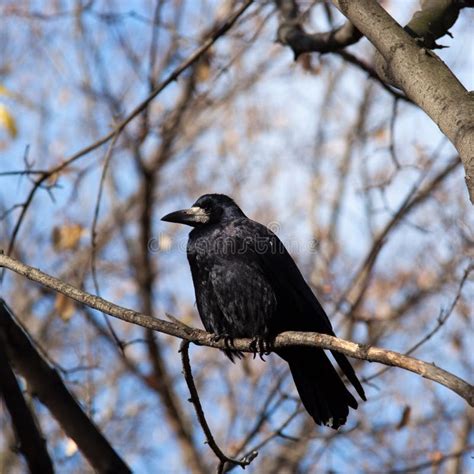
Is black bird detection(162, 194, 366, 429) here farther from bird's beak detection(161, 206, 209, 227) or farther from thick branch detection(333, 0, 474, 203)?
thick branch detection(333, 0, 474, 203)

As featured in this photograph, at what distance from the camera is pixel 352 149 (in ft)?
40.0

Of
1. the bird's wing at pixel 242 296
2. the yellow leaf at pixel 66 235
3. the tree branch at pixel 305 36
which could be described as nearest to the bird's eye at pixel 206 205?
the bird's wing at pixel 242 296

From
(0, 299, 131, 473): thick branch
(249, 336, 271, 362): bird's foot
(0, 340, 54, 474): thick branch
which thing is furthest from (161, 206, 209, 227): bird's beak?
(0, 340, 54, 474): thick branch

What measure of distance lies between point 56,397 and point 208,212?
1667mm

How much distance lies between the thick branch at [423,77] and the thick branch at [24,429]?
189cm

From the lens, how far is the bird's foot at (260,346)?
13.3ft

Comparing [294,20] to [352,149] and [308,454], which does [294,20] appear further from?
[352,149]

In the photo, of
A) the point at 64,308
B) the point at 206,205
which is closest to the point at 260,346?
the point at 206,205

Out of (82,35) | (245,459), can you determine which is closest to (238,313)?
(245,459)

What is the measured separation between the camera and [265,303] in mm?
4230

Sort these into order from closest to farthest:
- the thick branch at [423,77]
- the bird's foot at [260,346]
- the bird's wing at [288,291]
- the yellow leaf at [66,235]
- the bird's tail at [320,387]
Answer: the thick branch at [423,77], the bird's foot at [260,346], the bird's tail at [320,387], the bird's wing at [288,291], the yellow leaf at [66,235]

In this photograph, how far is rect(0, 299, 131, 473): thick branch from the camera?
3611 millimetres

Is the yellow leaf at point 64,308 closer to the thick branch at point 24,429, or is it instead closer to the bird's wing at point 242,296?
the bird's wing at point 242,296

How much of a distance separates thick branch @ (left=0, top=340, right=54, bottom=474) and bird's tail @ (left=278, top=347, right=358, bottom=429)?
5.36 ft
